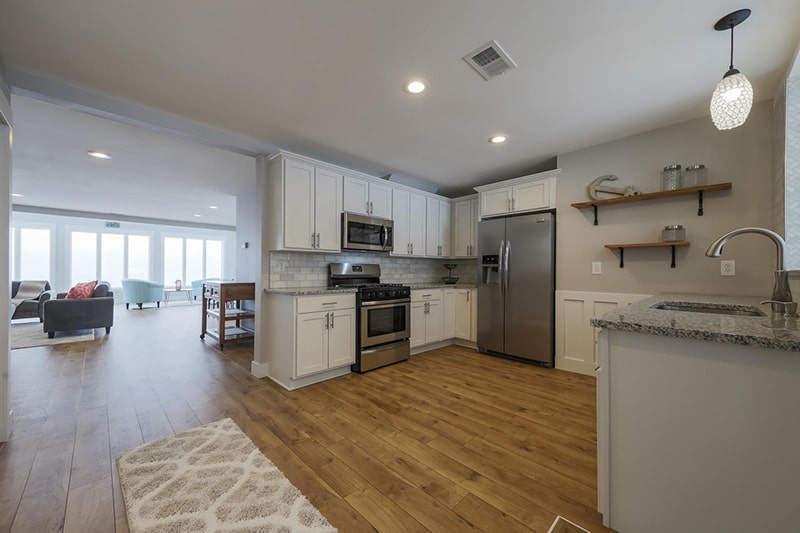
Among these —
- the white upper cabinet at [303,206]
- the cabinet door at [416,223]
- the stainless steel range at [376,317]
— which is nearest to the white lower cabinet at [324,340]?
the stainless steel range at [376,317]

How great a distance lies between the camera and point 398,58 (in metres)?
1.90

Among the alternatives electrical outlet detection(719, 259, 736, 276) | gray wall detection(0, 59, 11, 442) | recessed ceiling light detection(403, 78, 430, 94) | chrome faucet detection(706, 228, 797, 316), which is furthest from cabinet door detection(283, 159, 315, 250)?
electrical outlet detection(719, 259, 736, 276)

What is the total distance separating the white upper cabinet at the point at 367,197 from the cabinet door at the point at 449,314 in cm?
140

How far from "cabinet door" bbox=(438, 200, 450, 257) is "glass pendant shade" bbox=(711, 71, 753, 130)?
10.9ft

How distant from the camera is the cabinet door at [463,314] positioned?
4.30 m

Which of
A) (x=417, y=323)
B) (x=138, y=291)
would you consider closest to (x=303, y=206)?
(x=417, y=323)

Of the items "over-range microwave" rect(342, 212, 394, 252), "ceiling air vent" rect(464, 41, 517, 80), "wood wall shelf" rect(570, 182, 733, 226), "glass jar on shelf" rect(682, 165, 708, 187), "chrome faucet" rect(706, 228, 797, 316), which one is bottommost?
"chrome faucet" rect(706, 228, 797, 316)

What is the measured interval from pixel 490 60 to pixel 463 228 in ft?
9.58

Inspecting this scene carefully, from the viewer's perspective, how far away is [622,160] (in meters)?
3.06

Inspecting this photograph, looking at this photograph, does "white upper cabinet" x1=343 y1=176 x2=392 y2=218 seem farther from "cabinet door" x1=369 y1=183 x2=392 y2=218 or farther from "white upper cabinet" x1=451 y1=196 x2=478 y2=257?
"white upper cabinet" x1=451 y1=196 x2=478 y2=257

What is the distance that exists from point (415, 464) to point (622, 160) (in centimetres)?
332

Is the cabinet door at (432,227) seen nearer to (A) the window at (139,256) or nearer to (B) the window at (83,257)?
(A) the window at (139,256)

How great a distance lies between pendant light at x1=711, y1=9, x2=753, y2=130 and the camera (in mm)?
1447

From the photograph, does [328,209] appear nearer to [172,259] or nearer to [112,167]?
[112,167]
